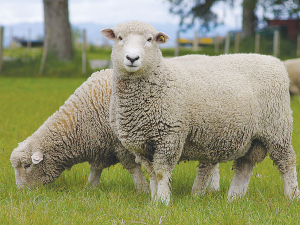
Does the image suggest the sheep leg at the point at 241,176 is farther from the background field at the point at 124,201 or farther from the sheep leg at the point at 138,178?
the sheep leg at the point at 138,178

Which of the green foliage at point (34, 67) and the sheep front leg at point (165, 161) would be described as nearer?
the sheep front leg at point (165, 161)

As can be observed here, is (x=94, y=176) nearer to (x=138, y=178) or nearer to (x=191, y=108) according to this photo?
(x=138, y=178)

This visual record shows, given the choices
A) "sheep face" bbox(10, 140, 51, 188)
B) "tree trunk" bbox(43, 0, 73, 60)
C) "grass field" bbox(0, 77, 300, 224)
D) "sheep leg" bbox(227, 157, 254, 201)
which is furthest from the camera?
"tree trunk" bbox(43, 0, 73, 60)

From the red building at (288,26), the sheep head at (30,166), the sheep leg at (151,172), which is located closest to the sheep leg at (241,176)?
the sheep leg at (151,172)

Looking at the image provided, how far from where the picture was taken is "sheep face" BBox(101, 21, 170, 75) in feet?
9.59

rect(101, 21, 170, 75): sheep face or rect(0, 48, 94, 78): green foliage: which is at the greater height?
rect(101, 21, 170, 75): sheep face

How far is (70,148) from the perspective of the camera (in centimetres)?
402

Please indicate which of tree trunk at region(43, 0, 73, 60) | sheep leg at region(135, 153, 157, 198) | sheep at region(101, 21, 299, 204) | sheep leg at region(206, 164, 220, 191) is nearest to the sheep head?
sheep at region(101, 21, 299, 204)

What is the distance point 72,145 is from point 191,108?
1.47 metres

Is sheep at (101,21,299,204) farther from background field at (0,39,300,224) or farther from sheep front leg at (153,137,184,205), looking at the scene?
background field at (0,39,300,224)

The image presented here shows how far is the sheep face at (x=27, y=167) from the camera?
3920mm

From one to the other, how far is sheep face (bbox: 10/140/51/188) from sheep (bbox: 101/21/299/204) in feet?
3.58

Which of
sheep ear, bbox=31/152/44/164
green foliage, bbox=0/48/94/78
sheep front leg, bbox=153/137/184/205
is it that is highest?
sheep front leg, bbox=153/137/184/205

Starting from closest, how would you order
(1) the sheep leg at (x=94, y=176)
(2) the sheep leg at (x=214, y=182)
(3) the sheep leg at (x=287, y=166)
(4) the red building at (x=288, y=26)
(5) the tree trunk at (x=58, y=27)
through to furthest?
(3) the sheep leg at (x=287, y=166)
(2) the sheep leg at (x=214, y=182)
(1) the sheep leg at (x=94, y=176)
(5) the tree trunk at (x=58, y=27)
(4) the red building at (x=288, y=26)
